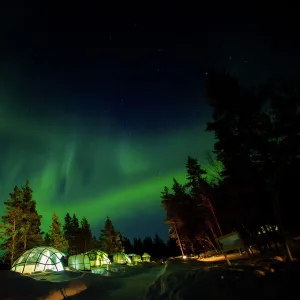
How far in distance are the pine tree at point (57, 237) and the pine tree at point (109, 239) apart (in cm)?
2185

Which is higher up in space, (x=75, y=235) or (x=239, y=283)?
(x=75, y=235)

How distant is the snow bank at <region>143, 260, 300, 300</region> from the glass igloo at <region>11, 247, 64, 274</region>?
2280cm

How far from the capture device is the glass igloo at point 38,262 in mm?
27297

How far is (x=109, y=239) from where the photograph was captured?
74875 mm

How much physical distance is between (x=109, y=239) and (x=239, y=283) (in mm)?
72306

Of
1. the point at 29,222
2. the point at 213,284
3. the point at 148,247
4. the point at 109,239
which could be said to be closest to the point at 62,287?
the point at 213,284

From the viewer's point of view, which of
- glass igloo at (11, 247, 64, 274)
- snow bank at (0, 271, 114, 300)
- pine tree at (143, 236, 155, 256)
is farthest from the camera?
pine tree at (143, 236, 155, 256)

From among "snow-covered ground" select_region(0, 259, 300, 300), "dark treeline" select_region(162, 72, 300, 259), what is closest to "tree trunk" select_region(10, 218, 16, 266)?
"snow-covered ground" select_region(0, 259, 300, 300)

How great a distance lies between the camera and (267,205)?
2069cm

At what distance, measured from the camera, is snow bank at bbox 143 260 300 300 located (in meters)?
7.52

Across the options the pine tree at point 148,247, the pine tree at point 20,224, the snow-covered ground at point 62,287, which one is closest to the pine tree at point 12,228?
the pine tree at point 20,224

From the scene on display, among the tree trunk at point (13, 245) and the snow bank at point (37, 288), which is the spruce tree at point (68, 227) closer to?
the tree trunk at point (13, 245)

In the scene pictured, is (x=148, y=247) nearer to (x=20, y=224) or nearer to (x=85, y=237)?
(x=85, y=237)

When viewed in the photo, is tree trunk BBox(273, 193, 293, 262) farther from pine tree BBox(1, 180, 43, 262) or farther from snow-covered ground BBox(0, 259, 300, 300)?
pine tree BBox(1, 180, 43, 262)
